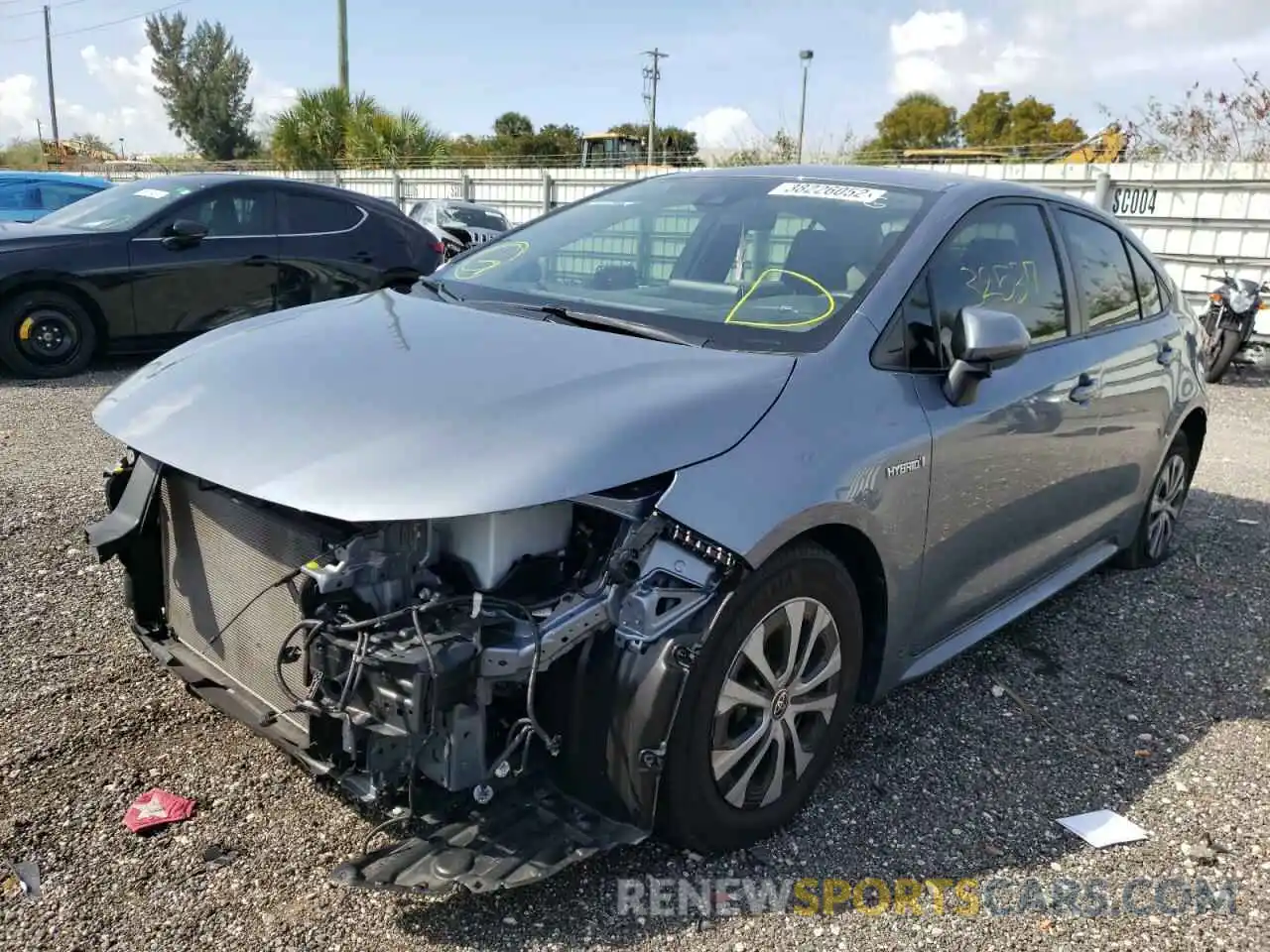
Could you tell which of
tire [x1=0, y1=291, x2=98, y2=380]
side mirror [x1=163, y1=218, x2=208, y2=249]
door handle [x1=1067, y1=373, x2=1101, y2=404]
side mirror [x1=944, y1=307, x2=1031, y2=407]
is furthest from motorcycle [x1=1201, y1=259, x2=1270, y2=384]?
tire [x1=0, y1=291, x2=98, y2=380]

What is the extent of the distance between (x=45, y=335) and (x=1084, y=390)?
761cm

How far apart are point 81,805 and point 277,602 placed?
86cm

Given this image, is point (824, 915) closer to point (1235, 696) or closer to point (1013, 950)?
point (1013, 950)

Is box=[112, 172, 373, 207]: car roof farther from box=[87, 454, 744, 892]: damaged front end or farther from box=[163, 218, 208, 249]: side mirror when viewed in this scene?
box=[87, 454, 744, 892]: damaged front end

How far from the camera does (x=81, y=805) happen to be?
274 centimetres

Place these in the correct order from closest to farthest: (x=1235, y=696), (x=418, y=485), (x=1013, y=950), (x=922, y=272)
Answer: (x=418, y=485), (x=1013, y=950), (x=922, y=272), (x=1235, y=696)

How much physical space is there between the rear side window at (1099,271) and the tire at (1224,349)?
6.89 m

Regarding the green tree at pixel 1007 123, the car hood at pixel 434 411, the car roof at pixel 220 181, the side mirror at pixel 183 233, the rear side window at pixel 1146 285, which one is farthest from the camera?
the green tree at pixel 1007 123

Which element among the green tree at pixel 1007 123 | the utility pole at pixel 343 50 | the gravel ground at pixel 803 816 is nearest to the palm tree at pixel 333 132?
the utility pole at pixel 343 50

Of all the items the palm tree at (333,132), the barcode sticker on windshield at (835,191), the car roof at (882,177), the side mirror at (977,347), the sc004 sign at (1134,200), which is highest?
the palm tree at (333,132)

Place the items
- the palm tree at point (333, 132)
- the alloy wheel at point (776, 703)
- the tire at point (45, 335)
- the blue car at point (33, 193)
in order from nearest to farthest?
the alloy wheel at point (776, 703), the tire at point (45, 335), the blue car at point (33, 193), the palm tree at point (333, 132)

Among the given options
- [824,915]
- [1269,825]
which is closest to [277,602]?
[824,915]

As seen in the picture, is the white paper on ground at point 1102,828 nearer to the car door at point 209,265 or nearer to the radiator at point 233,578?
the radiator at point 233,578

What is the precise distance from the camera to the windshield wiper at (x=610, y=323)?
2887 millimetres
